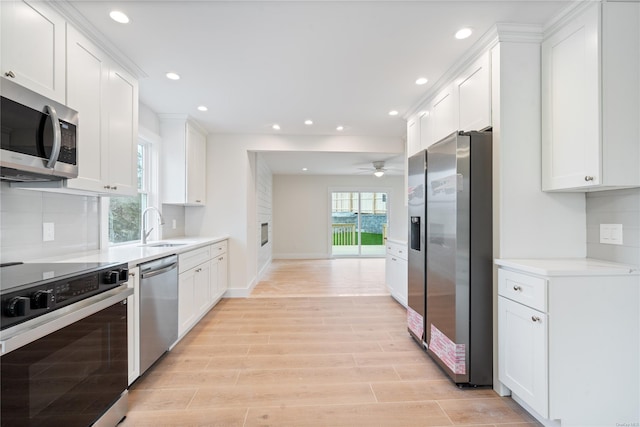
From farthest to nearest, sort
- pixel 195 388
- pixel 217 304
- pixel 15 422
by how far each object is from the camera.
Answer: pixel 217 304 → pixel 195 388 → pixel 15 422

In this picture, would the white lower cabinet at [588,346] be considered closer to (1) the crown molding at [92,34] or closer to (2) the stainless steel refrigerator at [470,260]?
(2) the stainless steel refrigerator at [470,260]

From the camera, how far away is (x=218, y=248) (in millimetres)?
3875

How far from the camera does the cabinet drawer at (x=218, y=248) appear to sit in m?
3.66

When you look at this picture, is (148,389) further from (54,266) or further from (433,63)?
(433,63)

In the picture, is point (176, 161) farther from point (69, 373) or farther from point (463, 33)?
point (463, 33)

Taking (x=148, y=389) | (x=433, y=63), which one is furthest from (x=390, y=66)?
(x=148, y=389)

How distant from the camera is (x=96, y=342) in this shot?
153 cm

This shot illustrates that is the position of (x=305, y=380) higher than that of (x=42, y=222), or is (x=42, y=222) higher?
(x=42, y=222)

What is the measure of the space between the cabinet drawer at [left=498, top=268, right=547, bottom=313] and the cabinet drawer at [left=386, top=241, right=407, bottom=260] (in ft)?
5.89

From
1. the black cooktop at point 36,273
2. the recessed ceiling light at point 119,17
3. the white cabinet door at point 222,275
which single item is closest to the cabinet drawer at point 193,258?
the white cabinet door at point 222,275

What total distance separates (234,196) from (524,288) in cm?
375

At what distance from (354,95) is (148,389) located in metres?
3.17

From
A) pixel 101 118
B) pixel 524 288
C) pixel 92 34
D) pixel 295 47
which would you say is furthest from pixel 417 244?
pixel 92 34

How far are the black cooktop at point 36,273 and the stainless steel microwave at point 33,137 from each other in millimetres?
508
